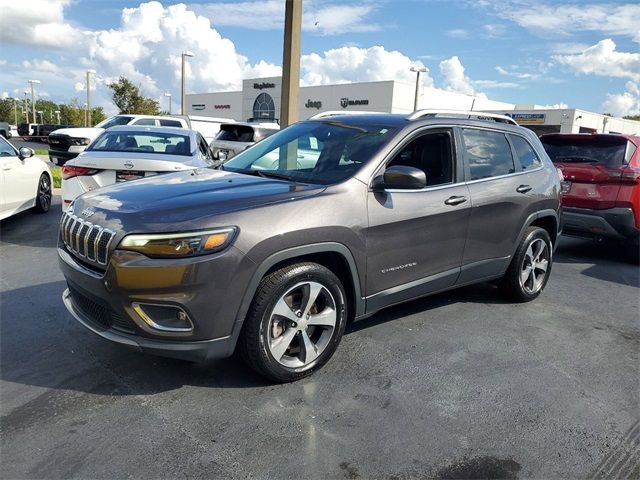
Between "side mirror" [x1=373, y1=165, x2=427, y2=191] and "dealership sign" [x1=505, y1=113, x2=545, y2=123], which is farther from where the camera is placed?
"dealership sign" [x1=505, y1=113, x2=545, y2=123]

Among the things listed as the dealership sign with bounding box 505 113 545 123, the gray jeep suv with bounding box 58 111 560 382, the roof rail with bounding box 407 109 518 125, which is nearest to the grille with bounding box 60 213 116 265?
the gray jeep suv with bounding box 58 111 560 382

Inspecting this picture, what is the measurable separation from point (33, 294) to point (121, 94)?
122ft

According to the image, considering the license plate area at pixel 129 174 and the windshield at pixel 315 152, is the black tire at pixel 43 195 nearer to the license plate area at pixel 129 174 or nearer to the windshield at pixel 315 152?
the license plate area at pixel 129 174

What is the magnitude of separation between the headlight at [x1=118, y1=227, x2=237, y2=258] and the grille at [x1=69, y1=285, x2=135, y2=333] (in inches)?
16.8

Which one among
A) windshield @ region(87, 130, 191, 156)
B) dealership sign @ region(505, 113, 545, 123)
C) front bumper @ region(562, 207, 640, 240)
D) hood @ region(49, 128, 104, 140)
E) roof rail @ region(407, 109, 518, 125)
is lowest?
front bumper @ region(562, 207, 640, 240)

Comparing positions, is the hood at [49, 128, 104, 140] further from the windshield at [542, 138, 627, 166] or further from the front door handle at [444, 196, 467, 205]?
the front door handle at [444, 196, 467, 205]

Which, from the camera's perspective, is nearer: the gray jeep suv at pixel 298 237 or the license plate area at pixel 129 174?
the gray jeep suv at pixel 298 237

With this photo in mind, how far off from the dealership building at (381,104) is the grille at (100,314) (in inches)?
1436

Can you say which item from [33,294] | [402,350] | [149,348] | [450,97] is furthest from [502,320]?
[450,97]

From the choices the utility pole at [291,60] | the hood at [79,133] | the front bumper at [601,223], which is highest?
the utility pole at [291,60]

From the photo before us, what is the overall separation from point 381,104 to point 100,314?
4634cm

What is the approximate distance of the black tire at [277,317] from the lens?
3.12 meters

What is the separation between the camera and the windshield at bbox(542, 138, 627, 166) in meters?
6.90

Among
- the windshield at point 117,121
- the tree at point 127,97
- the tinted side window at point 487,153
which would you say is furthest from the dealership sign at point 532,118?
the tinted side window at point 487,153
